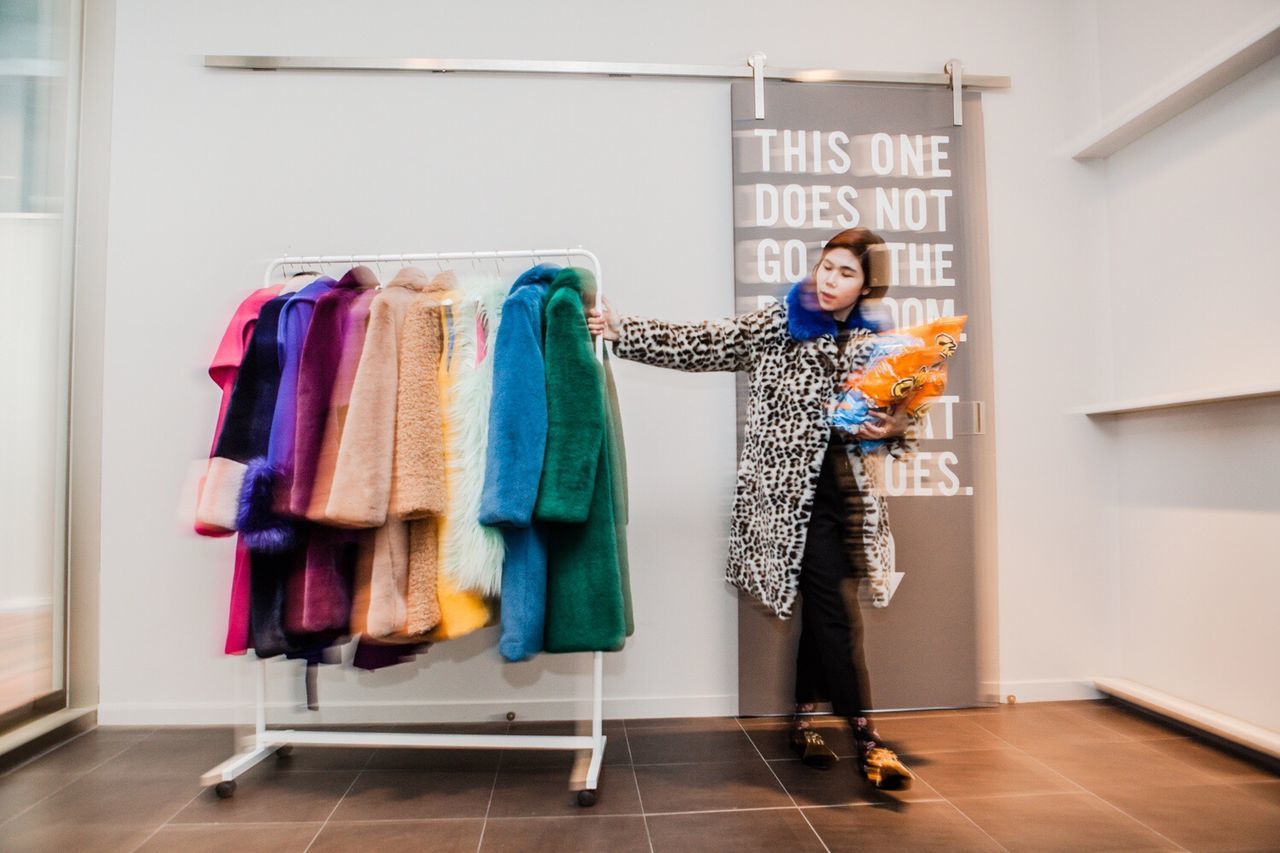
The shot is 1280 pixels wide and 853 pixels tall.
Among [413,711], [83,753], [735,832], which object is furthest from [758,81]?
[83,753]

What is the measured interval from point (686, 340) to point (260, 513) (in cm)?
112

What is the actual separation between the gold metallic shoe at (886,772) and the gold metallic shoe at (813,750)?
154 mm

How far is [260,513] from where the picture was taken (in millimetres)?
1555

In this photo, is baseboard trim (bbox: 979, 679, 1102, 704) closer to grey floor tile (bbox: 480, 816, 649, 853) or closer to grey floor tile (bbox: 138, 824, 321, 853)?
grey floor tile (bbox: 480, 816, 649, 853)

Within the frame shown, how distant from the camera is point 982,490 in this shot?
2.35 metres

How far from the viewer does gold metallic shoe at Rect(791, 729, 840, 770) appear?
1864mm

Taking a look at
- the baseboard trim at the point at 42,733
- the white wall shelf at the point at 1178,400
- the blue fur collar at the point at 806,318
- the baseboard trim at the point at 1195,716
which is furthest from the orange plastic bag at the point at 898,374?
the baseboard trim at the point at 42,733

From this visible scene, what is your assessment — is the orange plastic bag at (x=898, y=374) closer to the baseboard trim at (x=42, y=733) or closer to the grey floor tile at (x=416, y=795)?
the grey floor tile at (x=416, y=795)

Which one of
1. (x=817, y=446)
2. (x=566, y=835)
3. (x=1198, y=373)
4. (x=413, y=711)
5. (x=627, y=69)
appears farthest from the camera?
(x=627, y=69)

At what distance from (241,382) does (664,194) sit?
1.43 metres

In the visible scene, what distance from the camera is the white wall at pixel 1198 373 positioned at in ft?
6.22

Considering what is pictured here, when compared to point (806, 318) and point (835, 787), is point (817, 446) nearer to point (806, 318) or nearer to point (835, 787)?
point (806, 318)

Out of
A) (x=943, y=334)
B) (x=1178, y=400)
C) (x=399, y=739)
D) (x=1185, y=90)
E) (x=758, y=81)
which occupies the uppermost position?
(x=758, y=81)

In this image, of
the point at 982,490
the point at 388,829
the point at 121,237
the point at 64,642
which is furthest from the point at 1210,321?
the point at 64,642
